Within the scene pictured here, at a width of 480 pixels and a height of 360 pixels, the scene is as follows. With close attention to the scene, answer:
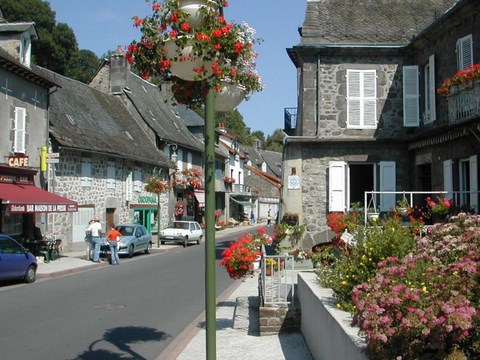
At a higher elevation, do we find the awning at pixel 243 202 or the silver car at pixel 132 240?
the awning at pixel 243 202

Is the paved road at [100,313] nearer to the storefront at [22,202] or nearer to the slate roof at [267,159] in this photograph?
the storefront at [22,202]

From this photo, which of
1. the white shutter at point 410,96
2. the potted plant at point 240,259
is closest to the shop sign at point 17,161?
the white shutter at point 410,96

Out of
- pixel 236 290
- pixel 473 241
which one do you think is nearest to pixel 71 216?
pixel 236 290

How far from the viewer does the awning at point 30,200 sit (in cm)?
2022

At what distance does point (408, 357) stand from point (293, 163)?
1505 centimetres

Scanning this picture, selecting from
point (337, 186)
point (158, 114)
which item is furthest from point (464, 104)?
point (158, 114)

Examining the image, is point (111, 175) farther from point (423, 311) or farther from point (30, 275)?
point (423, 311)

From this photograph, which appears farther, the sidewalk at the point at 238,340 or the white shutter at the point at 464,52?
the white shutter at the point at 464,52

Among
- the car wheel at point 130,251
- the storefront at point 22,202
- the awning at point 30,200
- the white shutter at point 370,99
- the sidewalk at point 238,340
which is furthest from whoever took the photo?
the car wheel at point 130,251

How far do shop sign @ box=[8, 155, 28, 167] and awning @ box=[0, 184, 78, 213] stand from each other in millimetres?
800

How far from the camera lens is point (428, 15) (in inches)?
777

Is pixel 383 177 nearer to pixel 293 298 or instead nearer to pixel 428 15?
pixel 428 15

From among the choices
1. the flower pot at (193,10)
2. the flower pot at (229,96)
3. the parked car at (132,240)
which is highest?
the flower pot at (193,10)

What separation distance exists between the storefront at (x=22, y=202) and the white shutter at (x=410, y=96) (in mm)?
12715
